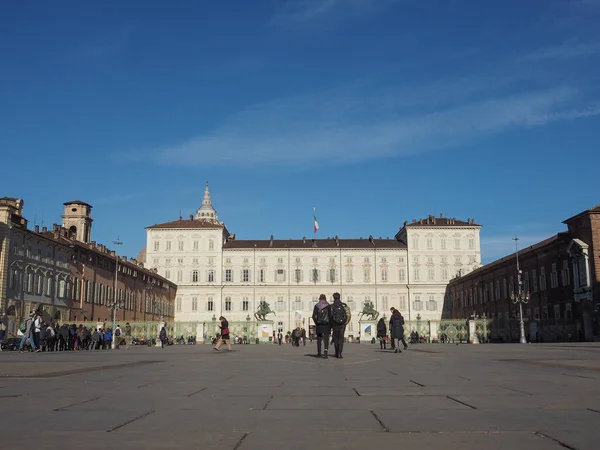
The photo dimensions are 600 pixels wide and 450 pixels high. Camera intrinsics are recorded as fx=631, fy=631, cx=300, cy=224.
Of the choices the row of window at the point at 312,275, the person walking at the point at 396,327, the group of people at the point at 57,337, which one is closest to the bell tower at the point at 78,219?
the row of window at the point at 312,275

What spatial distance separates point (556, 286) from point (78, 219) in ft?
175

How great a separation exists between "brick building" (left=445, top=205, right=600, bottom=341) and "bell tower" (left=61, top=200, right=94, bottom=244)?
4704 centimetres

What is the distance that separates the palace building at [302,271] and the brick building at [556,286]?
68.0ft

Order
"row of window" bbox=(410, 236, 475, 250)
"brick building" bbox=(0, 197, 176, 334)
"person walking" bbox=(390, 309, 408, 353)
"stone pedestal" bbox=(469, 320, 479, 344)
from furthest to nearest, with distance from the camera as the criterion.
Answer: "row of window" bbox=(410, 236, 475, 250)
"stone pedestal" bbox=(469, 320, 479, 344)
"brick building" bbox=(0, 197, 176, 334)
"person walking" bbox=(390, 309, 408, 353)

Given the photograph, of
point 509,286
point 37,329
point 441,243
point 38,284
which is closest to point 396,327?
point 37,329

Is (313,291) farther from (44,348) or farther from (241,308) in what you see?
(44,348)

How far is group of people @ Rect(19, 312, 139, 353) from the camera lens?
26703mm

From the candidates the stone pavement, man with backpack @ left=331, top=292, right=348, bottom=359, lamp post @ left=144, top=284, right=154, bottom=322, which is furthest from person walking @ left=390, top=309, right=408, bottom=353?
lamp post @ left=144, top=284, right=154, bottom=322

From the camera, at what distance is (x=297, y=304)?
92125 mm

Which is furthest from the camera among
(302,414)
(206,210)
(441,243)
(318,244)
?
(206,210)

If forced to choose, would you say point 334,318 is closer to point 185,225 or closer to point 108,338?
point 108,338

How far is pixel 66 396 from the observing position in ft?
21.4

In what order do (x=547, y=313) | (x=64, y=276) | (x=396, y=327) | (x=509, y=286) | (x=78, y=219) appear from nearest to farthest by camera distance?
(x=396, y=327)
(x=64, y=276)
(x=547, y=313)
(x=509, y=286)
(x=78, y=219)

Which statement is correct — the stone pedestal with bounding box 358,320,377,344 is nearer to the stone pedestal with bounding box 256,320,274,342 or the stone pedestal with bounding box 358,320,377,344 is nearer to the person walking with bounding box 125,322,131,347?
the stone pedestal with bounding box 256,320,274,342
